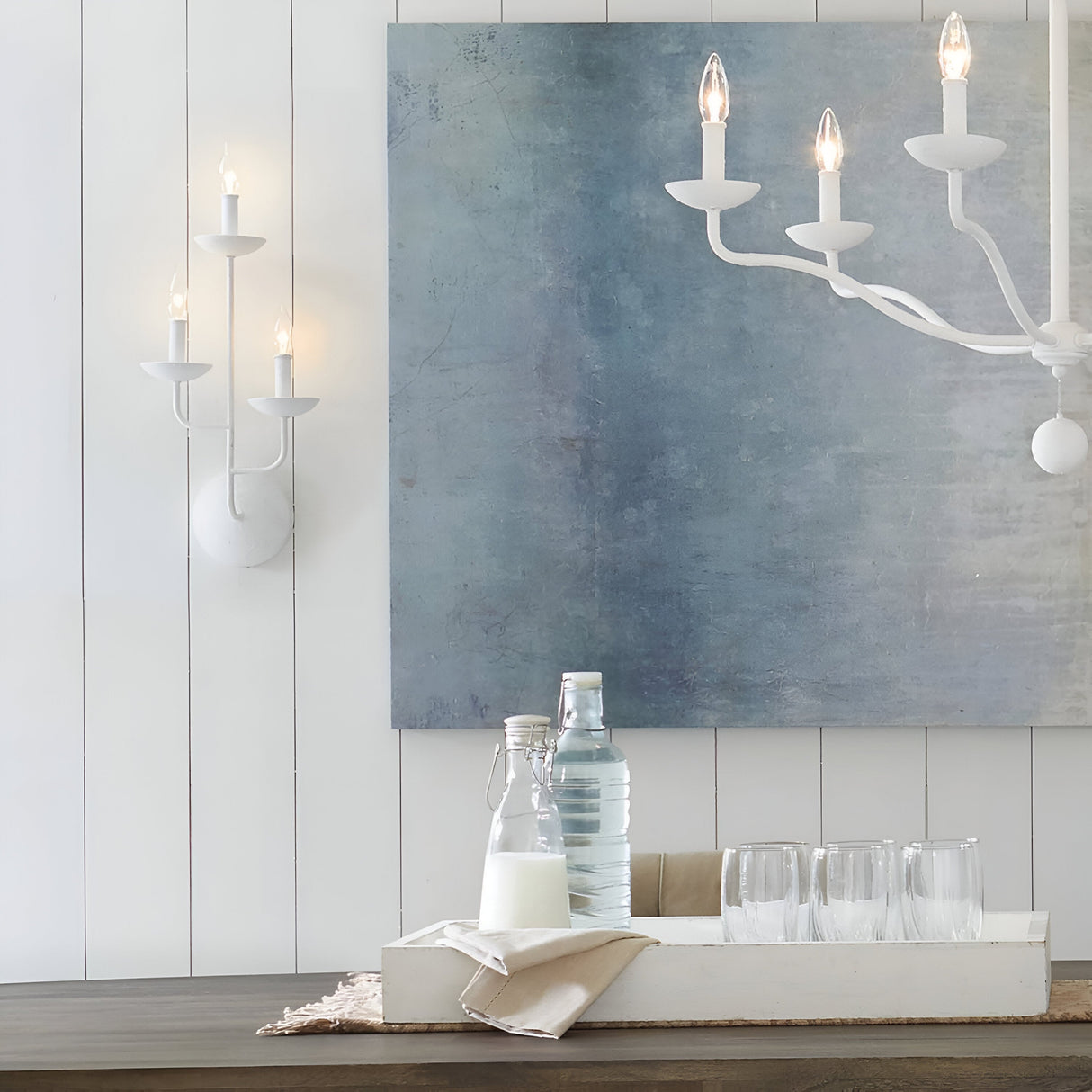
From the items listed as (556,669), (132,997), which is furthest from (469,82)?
(132,997)

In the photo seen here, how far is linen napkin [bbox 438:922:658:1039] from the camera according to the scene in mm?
1189

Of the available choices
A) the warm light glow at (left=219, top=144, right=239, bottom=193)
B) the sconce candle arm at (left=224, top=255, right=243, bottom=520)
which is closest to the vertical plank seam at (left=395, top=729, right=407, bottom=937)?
the sconce candle arm at (left=224, top=255, right=243, bottom=520)

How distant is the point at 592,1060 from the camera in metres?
1.14

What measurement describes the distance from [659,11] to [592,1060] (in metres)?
1.68

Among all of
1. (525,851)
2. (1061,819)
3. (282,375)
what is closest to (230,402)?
(282,375)

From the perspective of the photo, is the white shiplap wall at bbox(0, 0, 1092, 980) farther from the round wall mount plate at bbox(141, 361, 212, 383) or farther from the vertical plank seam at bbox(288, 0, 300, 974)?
the round wall mount plate at bbox(141, 361, 212, 383)

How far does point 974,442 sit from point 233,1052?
1.46m

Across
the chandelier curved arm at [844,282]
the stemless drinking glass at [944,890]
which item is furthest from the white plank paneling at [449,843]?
the chandelier curved arm at [844,282]

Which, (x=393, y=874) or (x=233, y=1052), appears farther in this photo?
(x=393, y=874)

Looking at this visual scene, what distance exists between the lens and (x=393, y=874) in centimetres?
209

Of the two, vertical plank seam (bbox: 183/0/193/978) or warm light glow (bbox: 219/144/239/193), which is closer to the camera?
warm light glow (bbox: 219/144/239/193)

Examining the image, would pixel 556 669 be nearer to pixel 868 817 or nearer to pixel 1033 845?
pixel 868 817

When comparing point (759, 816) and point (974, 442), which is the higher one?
point (974, 442)

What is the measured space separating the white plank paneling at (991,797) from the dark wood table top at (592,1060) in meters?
0.87
